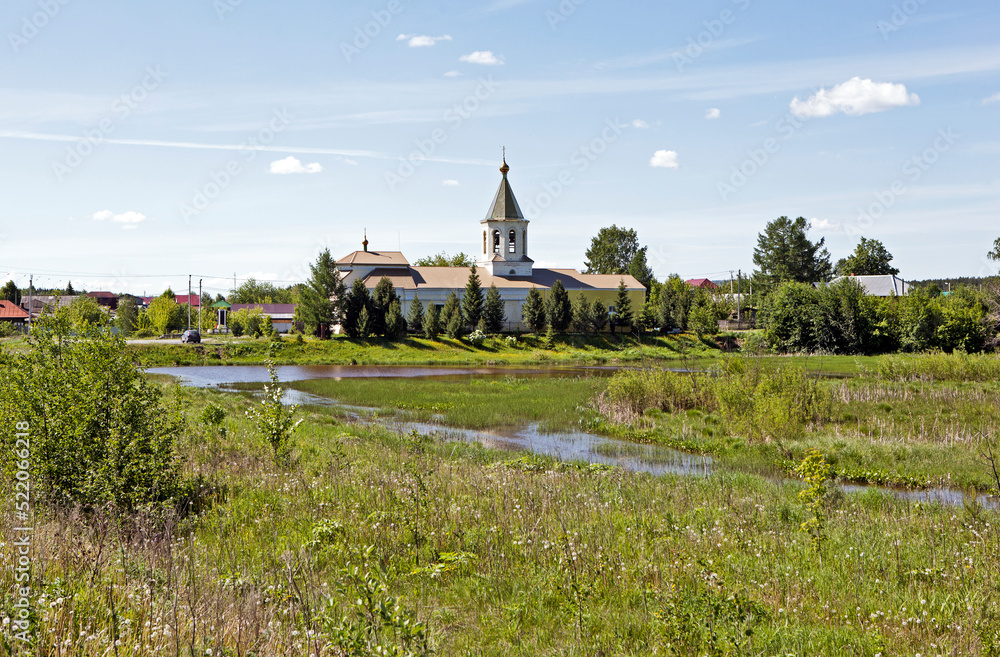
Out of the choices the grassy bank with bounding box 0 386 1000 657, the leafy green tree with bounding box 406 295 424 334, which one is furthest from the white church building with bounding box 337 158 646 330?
the grassy bank with bounding box 0 386 1000 657

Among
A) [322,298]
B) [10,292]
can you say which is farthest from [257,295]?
[322,298]

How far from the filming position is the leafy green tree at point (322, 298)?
210 ft

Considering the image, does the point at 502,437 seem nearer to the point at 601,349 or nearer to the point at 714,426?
the point at 714,426

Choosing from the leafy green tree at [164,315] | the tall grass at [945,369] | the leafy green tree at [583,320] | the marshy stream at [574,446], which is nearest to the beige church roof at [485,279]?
the leafy green tree at [583,320]

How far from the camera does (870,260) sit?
100 metres

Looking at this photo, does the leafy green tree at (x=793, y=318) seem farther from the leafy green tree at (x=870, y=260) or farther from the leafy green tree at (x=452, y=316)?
the leafy green tree at (x=870, y=260)

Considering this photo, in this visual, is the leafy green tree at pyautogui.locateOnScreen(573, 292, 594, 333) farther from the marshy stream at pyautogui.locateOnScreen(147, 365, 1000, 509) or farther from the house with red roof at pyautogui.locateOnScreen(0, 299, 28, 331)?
the house with red roof at pyautogui.locateOnScreen(0, 299, 28, 331)

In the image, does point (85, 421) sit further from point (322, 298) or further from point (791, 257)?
point (791, 257)

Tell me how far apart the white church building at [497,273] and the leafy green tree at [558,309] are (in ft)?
7.42

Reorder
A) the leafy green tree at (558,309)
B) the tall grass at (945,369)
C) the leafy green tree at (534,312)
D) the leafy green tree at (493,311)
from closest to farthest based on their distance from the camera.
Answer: the tall grass at (945,369) < the leafy green tree at (493,311) < the leafy green tree at (558,309) < the leafy green tree at (534,312)

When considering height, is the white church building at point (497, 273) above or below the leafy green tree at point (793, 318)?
above

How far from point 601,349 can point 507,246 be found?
1726 centimetres

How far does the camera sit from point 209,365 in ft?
173

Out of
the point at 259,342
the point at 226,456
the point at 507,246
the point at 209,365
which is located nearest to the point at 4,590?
the point at 226,456
